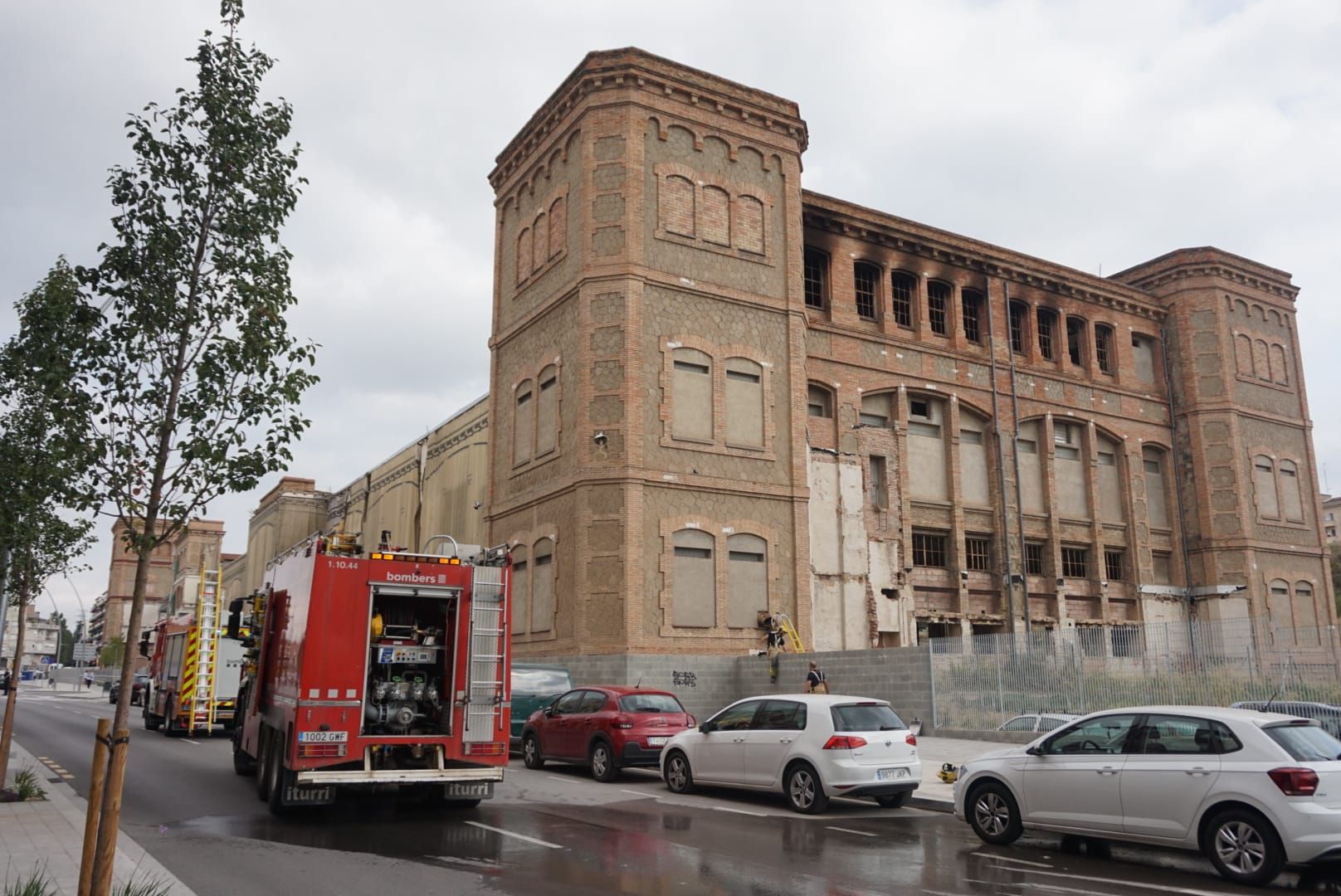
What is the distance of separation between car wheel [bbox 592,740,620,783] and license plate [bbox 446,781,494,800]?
4.06 m

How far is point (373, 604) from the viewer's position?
12.4m

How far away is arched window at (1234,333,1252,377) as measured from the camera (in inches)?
1644

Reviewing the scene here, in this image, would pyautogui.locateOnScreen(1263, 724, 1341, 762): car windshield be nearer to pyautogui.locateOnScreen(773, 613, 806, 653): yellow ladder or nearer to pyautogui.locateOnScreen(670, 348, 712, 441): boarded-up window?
pyautogui.locateOnScreen(773, 613, 806, 653): yellow ladder

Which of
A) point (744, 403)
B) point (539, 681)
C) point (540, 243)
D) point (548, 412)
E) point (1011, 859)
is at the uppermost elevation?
point (540, 243)

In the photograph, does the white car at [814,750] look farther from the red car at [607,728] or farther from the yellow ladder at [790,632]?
the yellow ladder at [790,632]

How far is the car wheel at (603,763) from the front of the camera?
1655 centimetres

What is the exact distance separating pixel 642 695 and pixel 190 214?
11.4m

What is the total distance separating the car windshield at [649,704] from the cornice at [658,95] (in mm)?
17581

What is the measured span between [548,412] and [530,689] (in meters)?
10.1

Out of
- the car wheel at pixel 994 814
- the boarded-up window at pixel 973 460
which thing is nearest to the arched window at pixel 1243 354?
the boarded-up window at pixel 973 460

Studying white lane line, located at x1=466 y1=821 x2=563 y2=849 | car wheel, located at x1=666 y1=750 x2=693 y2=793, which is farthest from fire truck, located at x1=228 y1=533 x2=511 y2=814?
car wheel, located at x1=666 y1=750 x2=693 y2=793

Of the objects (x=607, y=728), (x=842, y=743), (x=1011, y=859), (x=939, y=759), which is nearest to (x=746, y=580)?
(x=939, y=759)

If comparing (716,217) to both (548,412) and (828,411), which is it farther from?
(828,411)

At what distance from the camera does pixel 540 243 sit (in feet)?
101
